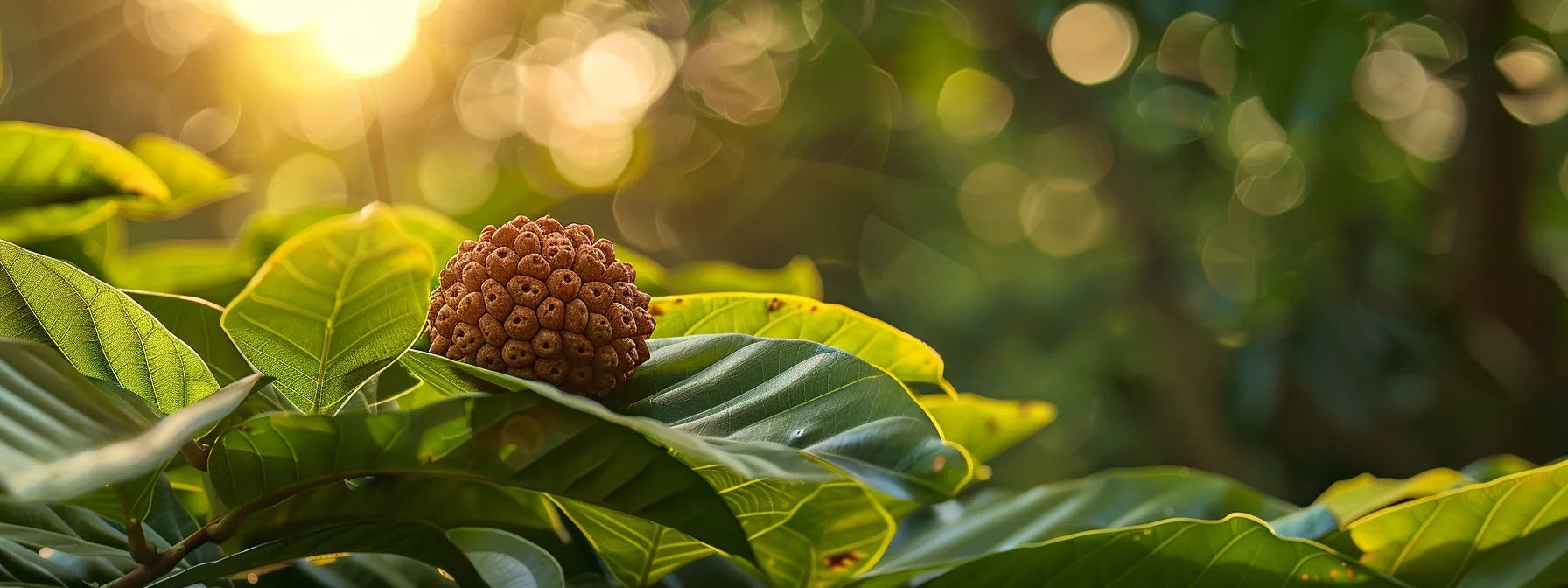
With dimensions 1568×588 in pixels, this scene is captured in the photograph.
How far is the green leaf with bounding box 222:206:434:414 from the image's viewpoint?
0.60 feet

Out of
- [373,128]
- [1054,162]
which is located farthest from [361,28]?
[1054,162]

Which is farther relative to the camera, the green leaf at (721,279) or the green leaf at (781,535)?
the green leaf at (721,279)

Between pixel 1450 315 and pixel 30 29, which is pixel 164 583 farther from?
pixel 30 29

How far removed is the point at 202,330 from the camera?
0.25 meters

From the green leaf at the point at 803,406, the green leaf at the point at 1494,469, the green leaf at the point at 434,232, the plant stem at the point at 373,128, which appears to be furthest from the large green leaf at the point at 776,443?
the plant stem at the point at 373,128

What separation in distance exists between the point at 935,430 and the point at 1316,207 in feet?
5.10

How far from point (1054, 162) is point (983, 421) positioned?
185cm

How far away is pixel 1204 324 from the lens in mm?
1569

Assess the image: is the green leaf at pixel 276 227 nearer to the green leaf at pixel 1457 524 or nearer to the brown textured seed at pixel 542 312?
the brown textured seed at pixel 542 312

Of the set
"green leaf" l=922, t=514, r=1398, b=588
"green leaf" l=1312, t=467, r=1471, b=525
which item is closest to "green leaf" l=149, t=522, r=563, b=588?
"green leaf" l=922, t=514, r=1398, b=588

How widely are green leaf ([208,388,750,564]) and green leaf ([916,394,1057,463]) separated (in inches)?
5.5

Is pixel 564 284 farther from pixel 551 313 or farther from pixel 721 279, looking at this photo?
pixel 721 279

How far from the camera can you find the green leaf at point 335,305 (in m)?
0.18

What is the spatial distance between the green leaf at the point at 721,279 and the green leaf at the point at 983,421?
81mm
